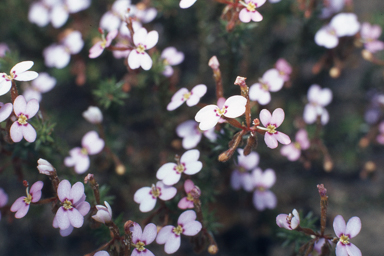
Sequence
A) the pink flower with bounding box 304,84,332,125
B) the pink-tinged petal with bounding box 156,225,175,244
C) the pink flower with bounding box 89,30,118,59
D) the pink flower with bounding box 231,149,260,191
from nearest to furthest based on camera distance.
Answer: the pink-tinged petal with bounding box 156,225,175,244 < the pink flower with bounding box 89,30,118,59 < the pink flower with bounding box 231,149,260,191 < the pink flower with bounding box 304,84,332,125

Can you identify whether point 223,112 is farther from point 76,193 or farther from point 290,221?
point 76,193

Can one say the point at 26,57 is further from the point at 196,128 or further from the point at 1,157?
the point at 196,128

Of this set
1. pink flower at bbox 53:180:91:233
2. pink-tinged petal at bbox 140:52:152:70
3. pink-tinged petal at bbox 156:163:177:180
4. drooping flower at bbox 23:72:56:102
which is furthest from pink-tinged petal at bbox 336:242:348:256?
drooping flower at bbox 23:72:56:102

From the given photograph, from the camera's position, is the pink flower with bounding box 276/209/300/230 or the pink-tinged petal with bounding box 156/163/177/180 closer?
the pink flower with bounding box 276/209/300/230

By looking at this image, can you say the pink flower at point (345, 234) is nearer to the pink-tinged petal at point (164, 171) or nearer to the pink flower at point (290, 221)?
the pink flower at point (290, 221)

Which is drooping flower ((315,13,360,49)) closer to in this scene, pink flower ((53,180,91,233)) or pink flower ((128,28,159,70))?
pink flower ((128,28,159,70))

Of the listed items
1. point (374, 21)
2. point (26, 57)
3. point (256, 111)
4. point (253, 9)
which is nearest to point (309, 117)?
point (256, 111)
